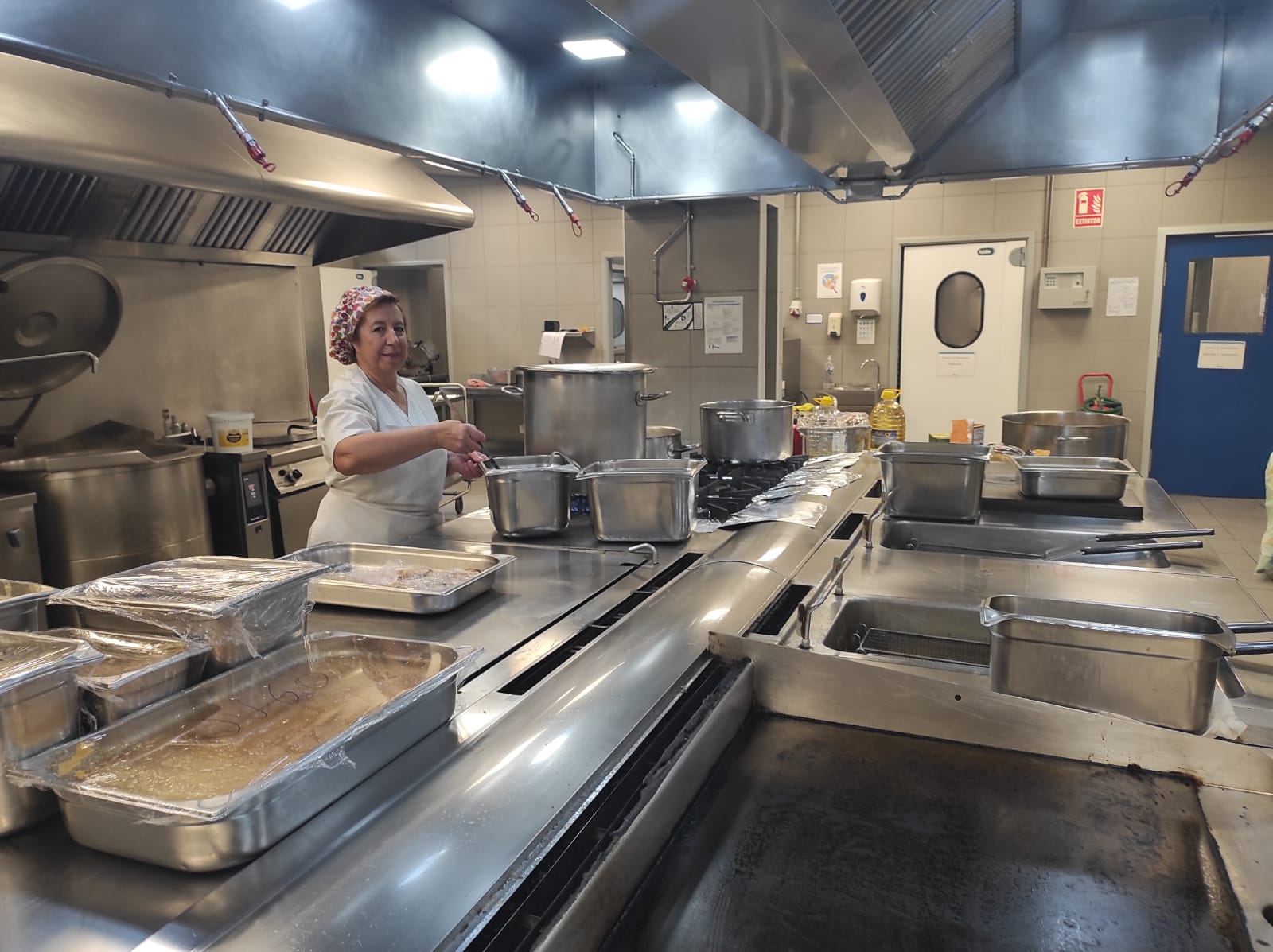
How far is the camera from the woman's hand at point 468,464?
197cm

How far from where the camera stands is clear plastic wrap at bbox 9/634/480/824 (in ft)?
2.38

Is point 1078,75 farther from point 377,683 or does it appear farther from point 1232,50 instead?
point 377,683

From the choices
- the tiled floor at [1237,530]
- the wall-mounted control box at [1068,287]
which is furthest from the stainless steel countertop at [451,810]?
the wall-mounted control box at [1068,287]

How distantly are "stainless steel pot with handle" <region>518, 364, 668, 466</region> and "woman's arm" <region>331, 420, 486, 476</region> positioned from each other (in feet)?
0.73

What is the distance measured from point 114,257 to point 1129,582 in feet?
12.6

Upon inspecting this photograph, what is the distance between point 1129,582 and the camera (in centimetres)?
189

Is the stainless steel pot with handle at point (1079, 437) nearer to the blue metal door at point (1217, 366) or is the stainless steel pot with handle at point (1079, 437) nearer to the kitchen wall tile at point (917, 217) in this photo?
the kitchen wall tile at point (917, 217)

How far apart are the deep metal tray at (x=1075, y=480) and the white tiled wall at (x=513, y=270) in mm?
4806

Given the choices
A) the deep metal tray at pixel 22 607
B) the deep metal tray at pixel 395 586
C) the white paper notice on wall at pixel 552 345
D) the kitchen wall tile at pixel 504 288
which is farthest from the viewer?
the kitchen wall tile at pixel 504 288

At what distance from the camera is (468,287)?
7320mm

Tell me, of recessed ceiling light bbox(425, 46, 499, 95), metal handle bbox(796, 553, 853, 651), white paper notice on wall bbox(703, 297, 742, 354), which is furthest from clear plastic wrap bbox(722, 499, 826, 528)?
white paper notice on wall bbox(703, 297, 742, 354)

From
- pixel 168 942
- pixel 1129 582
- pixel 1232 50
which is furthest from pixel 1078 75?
pixel 168 942

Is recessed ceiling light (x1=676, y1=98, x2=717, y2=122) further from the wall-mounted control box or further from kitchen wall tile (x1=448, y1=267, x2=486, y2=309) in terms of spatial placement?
kitchen wall tile (x1=448, y1=267, x2=486, y2=309)

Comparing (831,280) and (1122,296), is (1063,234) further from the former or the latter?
(831,280)
